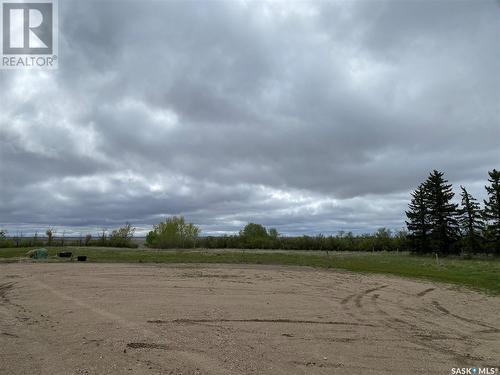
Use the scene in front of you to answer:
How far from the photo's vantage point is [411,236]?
60.9 meters

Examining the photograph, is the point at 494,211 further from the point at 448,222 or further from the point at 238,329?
the point at 238,329

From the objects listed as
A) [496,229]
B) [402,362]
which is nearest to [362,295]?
[402,362]

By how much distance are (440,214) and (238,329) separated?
56486mm

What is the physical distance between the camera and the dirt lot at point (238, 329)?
699 cm

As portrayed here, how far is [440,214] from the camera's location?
58406mm

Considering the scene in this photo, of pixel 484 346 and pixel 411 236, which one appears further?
pixel 411 236

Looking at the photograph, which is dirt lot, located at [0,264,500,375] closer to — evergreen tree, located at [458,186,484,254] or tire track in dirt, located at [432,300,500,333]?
tire track in dirt, located at [432,300,500,333]

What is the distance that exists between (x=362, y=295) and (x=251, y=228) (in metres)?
82.2

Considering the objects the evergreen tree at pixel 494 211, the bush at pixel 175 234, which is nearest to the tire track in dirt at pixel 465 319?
the evergreen tree at pixel 494 211

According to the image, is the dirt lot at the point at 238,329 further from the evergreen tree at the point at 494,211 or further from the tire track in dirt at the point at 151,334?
the evergreen tree at the point at 494,211

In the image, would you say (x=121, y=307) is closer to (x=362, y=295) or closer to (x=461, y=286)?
(x=362, y=295)

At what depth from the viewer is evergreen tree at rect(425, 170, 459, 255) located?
5747cm

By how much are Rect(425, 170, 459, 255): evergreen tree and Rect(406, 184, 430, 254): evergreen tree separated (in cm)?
66

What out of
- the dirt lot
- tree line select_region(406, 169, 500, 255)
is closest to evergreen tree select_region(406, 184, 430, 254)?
tree line select_region(406, 169, 500, 255)
